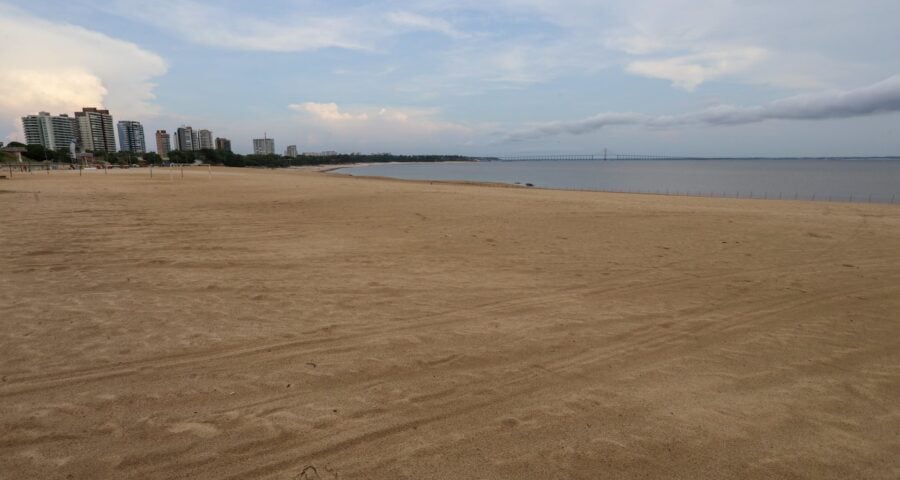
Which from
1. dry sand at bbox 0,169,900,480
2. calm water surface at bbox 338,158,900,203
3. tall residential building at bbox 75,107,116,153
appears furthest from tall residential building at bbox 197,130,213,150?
dry sand at bbox 0,169,900,480

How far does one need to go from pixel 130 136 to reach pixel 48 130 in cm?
3152

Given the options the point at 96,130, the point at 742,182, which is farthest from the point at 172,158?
the point at 742,182

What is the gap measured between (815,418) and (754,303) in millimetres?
3027

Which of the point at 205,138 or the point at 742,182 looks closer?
the point at 742,182

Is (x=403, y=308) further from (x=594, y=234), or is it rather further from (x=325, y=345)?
→ (x=594, y=234)

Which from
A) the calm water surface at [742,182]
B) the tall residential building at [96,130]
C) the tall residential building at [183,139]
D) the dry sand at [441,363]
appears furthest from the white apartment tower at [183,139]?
the dry sand at [441,363]

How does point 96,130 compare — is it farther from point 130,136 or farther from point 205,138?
point 205,138

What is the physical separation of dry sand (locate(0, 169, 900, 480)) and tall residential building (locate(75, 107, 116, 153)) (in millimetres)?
164111

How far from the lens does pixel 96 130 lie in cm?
14050

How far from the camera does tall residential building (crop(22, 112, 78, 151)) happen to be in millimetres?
129750

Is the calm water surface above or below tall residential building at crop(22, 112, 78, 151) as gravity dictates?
below

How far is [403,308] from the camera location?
5.55m

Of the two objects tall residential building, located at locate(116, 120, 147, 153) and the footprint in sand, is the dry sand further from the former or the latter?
tall residential building, located at locate(116, 120, 147, 153)

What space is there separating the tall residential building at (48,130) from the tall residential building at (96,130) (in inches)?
126
